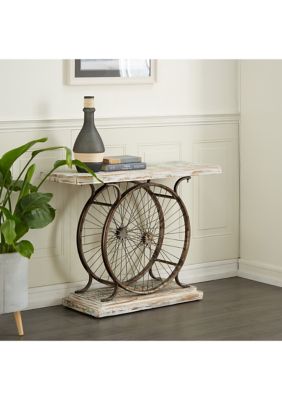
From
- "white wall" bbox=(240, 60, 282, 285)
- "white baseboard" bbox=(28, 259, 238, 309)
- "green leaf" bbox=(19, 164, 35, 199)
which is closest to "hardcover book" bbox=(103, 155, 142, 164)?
"green leaf" bbox=(19, 164, 35, 199)

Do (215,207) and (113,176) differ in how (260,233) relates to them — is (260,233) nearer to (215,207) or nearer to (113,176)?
(215,207)

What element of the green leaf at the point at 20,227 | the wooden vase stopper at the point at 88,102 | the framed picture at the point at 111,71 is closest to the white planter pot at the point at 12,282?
the green leaf at the point at 20,227

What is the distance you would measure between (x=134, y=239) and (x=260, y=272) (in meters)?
0.99

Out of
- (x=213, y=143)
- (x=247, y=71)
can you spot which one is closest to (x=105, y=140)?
(x=213, y=143)

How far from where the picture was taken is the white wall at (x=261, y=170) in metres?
4.90

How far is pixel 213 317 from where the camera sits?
13.6ft

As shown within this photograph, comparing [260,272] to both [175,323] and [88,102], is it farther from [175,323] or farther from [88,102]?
[88,102]

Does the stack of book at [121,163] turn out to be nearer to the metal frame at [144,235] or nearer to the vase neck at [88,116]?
the metal frame at [144,235]

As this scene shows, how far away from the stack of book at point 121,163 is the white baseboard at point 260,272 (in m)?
1.27

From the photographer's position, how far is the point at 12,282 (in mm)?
3705

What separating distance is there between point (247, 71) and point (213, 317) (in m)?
1.82

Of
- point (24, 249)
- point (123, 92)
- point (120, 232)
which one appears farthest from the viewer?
point (123, 92)

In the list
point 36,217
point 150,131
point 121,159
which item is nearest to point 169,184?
point 150,131

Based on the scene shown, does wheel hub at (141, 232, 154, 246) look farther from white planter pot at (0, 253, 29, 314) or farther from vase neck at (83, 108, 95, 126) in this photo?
white planter pot at (0, 253, 29, 314)
